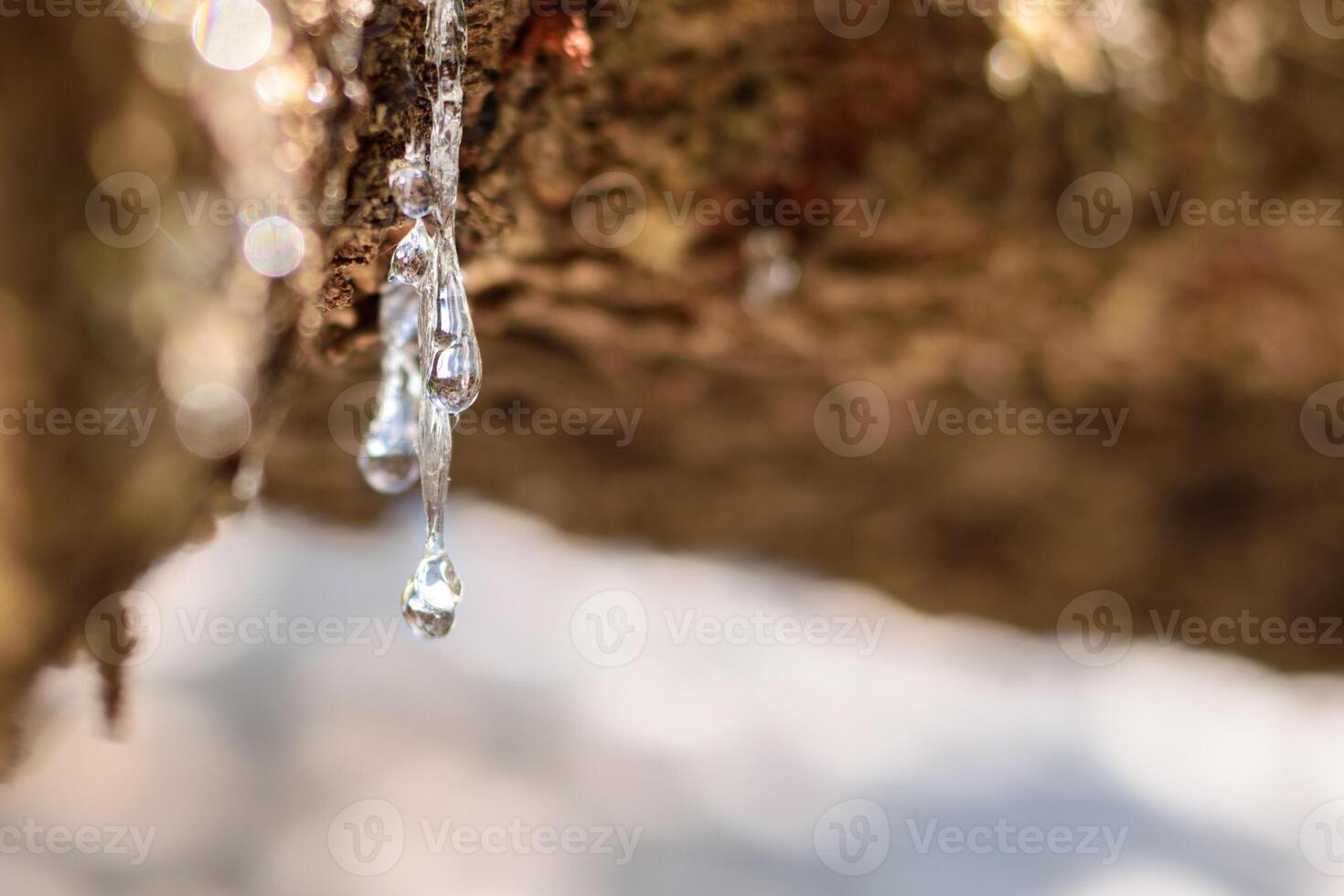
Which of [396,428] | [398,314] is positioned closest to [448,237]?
[398,314]

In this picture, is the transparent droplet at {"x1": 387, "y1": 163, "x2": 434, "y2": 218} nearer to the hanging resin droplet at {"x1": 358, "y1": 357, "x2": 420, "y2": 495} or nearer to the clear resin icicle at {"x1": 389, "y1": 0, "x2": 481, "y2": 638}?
the clear resin icicle at {"x1": 389, "y1": 0, "x2": 481, "y2": 638}

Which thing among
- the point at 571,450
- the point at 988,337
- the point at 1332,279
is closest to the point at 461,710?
the point at 571,450

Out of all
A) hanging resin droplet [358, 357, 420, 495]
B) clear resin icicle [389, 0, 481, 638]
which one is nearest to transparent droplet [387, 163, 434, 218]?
clear resin icicle [389, 0, 481, 638]

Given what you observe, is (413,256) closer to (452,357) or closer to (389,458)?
(452,357)

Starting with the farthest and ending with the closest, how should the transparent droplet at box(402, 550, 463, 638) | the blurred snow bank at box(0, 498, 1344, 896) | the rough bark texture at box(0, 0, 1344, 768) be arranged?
1. the blurred snow bank at box(0, 498, 1344, 896)
2. the transparent droplet at box(402, 550, 463, 638)
3. the rough bark texture at box(0, 0, 1344, 768)

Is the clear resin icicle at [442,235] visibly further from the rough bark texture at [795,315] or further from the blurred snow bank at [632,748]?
the blurred snow bank at [632,748]

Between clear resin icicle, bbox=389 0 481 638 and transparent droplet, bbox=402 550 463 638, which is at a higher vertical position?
clear resin icicle, bbox=389 0 481 638
